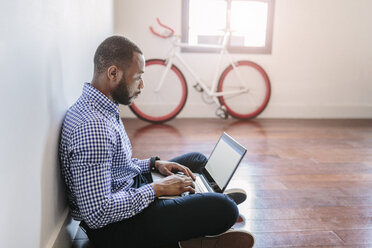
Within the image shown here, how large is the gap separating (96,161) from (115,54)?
380 millimetres

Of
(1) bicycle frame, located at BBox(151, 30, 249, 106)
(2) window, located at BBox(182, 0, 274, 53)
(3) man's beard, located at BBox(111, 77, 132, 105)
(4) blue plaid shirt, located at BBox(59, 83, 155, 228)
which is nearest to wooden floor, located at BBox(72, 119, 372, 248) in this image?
(1) bicycle frame, located at BBox(151, 30, 249, 106)

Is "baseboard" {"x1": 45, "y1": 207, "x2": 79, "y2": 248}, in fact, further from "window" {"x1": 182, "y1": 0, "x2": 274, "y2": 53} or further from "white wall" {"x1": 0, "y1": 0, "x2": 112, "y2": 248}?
"window" {"x1": 182, "y1": 0, "x2": 274, "y2": 53}

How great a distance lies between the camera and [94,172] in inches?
42.2

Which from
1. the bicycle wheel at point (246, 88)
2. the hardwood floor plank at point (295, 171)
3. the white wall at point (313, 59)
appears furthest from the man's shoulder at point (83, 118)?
the bicycle wheel at point (246, 88)

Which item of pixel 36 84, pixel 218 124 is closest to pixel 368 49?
pixel 218 124

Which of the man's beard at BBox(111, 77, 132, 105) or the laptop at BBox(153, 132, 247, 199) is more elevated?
the man's beard at BBox(111, 77, 132, 105)

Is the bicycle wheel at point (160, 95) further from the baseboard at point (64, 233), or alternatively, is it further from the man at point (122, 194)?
the man at point (122, 194)

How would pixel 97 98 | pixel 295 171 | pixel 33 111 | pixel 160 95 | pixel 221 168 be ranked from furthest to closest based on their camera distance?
pixel 160 95 < pixel 295 171 < pixel 221 168 < pixel 97 98 < pixel 33 111

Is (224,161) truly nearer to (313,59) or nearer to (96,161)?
(96,161)

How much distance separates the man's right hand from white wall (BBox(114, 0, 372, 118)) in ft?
9.08

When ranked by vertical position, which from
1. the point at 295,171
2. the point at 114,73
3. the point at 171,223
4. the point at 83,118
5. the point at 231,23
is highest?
the point at 231,23

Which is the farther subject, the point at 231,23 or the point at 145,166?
the point at 231,23

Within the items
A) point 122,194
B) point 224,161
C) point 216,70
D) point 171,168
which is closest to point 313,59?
point 216,70

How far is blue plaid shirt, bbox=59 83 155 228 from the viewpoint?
3.51 ft
